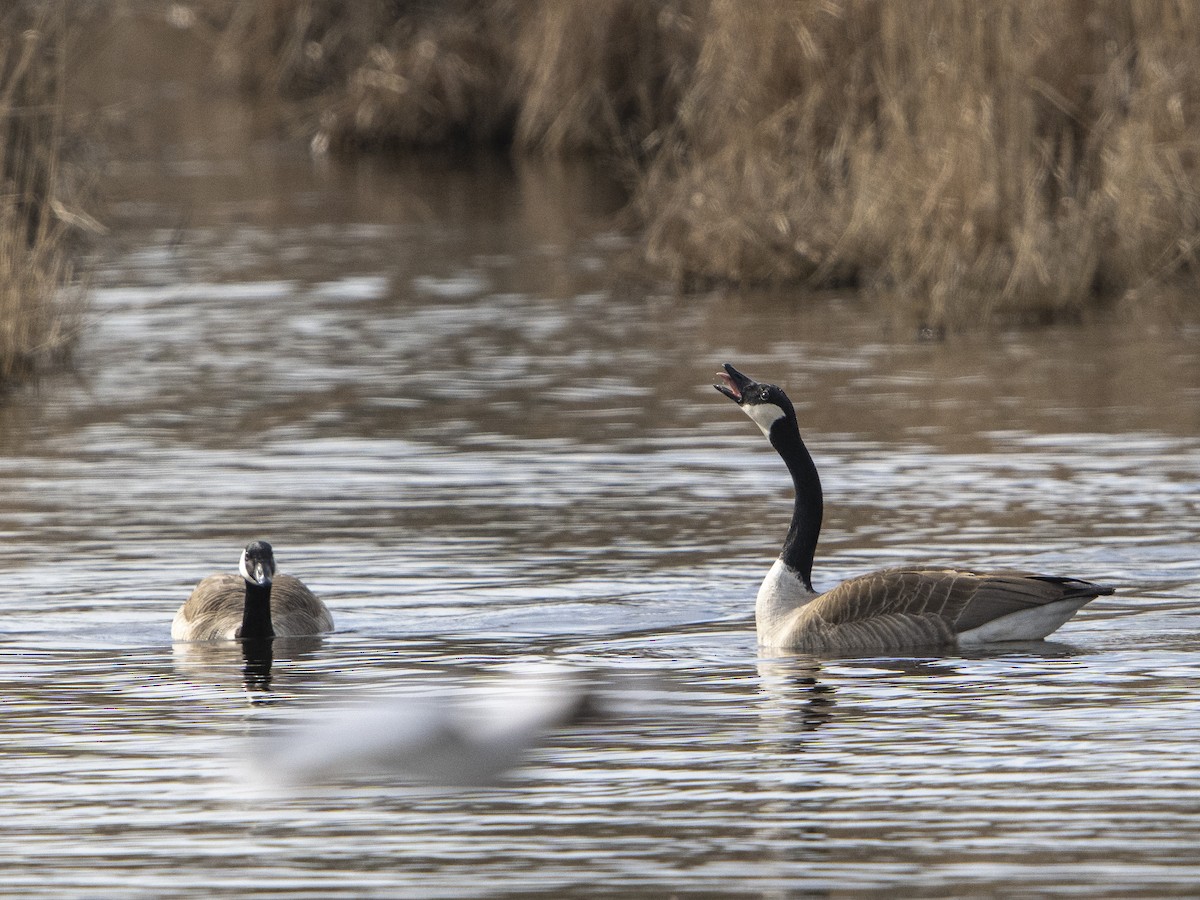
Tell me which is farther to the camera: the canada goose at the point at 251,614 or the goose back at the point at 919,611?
the canada goose at the point at 251,614

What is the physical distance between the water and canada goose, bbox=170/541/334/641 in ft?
0.52

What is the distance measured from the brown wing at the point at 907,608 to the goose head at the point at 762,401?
3.15ft

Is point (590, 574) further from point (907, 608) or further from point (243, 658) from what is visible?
point (907, 608)

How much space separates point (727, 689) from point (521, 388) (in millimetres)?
9545

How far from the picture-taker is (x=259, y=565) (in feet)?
36.4

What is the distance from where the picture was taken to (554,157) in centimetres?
3978

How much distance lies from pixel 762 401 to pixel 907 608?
1.19 metres

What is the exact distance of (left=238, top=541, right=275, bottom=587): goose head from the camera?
11086mm

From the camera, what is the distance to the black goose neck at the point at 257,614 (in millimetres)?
11203

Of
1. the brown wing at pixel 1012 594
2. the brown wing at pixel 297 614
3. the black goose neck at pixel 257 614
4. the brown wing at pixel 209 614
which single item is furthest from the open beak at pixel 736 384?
the brown wing at pixel 209 614

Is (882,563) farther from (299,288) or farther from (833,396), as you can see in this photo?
(299,288)

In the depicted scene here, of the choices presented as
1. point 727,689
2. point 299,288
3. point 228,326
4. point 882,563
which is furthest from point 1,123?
point 727,689

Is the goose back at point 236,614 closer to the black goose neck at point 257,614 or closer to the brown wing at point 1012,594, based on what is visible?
the black goose neck at point 257,614

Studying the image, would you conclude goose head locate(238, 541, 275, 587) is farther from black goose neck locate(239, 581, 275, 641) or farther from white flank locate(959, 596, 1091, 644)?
white flank locate(959, 596, 1091, 644)
